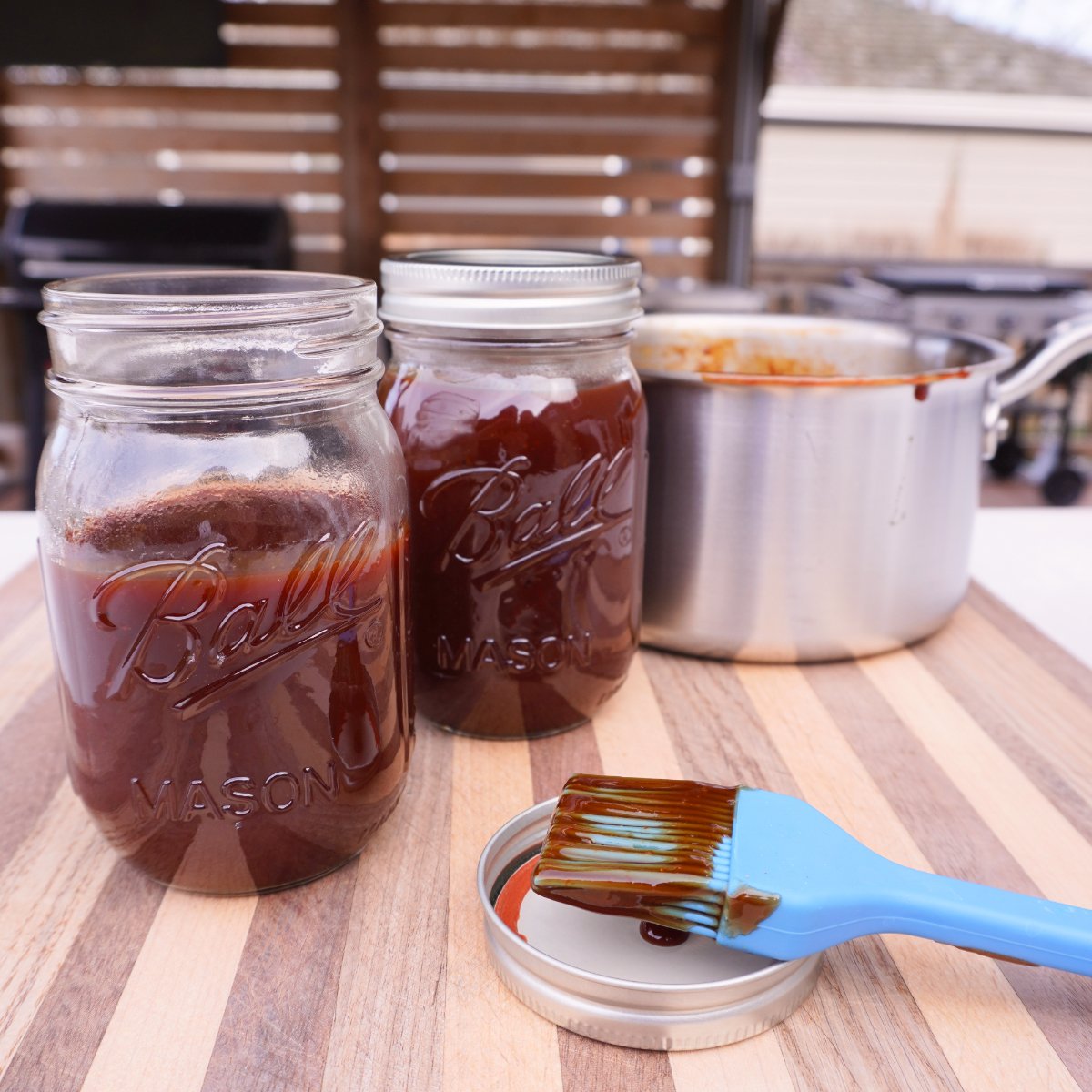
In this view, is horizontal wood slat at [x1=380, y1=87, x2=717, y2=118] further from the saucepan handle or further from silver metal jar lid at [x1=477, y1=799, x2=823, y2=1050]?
silver metal jar lid at [x1=477, y1=799, x2=823, y2=1050]

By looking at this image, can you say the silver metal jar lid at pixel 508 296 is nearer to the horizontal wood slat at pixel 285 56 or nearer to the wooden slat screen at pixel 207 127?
the wooden slat screen at pixel 207 127

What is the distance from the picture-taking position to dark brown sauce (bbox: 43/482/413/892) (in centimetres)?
48

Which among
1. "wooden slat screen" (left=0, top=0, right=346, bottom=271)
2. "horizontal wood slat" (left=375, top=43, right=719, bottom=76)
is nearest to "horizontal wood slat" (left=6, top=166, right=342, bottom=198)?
"wooden slat screen" (left=0, top=0, right=346, bottom=271)

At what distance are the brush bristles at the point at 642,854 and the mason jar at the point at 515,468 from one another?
17cm

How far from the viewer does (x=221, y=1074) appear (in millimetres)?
436

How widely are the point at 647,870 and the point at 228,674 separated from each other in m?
0.23

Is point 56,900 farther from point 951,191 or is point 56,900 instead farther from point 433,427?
point 951,191

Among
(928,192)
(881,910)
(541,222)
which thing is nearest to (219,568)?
(881,910)

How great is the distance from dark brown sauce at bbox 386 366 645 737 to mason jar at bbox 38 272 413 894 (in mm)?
90

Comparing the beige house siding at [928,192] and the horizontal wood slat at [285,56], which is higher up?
the horizontal wood slat at [285,56]

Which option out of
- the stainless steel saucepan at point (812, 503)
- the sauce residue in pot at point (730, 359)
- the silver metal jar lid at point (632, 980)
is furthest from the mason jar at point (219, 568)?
the sauce residue in pot at point (730, 359)

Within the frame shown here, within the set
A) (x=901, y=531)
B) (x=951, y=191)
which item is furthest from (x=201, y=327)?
(x=951, y=191)

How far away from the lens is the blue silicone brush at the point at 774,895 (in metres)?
0.46

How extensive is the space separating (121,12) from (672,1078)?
405cm
